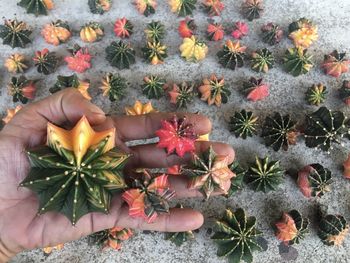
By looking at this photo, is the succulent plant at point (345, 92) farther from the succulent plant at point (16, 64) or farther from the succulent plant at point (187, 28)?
the succulent plant at point (16, 64)

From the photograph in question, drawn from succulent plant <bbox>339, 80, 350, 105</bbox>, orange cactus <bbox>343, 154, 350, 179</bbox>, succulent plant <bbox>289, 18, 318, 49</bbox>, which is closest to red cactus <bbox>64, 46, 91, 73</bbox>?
succulent plant <bbox>289, 18, 318, 49</bbox>

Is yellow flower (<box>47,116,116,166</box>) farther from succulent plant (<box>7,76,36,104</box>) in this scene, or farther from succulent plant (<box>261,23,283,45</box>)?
succulent plant (<box>261,23,283,45</box>)

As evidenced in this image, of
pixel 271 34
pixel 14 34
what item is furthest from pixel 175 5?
pixel 14 34

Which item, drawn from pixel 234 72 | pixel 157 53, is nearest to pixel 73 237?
pixel 157 53

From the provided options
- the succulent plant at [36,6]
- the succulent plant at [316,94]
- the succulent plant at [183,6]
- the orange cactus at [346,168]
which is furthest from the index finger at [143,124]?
the succulent plant at [36,6]

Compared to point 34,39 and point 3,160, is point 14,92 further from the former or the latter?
point 3,160

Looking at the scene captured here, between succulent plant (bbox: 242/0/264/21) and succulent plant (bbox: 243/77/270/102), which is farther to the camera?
succulent plant (bbox: 242/0/264/21)

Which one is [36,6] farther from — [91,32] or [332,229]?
[332,229]
